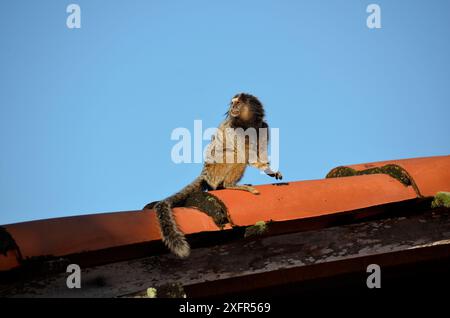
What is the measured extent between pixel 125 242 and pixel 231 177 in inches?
159

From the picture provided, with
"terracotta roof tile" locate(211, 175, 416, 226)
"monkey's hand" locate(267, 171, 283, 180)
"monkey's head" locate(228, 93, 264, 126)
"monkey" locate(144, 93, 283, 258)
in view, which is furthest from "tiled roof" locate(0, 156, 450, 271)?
"monkey's head" locate(228, 93, 264, 126)

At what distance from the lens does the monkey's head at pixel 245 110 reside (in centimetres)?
734

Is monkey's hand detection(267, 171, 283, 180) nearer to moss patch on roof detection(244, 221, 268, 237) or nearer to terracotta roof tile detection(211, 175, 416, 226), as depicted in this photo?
terracotta roof tile detection(211, 175, 416, 226)

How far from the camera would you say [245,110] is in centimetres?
739

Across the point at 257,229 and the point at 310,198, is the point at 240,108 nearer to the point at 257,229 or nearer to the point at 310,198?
the point at 310,198

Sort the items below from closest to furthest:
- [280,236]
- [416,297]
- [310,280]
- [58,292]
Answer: [58,292] → [280,236] → [310,280] → [416,297]

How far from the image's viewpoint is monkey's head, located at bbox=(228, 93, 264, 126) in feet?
24.1

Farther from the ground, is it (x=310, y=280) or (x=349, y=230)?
(x=349, y=230)

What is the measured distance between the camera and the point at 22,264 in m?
2.46

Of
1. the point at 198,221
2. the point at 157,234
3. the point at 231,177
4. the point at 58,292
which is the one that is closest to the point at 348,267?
the point at 198,221

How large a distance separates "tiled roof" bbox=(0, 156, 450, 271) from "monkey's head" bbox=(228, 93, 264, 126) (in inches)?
136

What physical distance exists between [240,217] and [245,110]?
14.4 ft

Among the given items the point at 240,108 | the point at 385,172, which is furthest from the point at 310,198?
the point at 240,108
